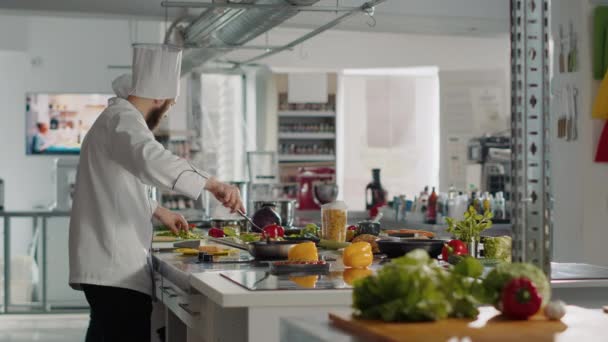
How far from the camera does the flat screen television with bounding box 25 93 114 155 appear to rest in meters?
14.0

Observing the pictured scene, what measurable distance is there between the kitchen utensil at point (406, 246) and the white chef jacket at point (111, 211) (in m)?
1.00

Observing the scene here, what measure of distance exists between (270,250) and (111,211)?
2.47 ft

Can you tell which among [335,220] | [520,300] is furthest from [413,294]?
[335,220]

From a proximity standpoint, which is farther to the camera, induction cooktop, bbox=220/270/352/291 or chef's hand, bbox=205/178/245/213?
chef's hand, bbox=205/178/245/213

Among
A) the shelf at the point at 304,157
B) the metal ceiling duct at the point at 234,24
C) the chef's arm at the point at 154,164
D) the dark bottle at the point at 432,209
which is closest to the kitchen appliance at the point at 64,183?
the metal ceiling duct at the point at 234,24

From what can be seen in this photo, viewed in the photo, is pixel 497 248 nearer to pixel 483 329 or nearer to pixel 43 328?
pixel 483 329

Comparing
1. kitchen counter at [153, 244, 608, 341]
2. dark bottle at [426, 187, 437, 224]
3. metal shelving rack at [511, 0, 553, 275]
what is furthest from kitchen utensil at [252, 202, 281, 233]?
metal shelving rack at [511, 0, 553, 275]

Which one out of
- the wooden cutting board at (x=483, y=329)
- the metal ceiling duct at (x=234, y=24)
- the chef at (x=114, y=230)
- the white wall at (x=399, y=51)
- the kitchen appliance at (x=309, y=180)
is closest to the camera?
the wooden cutting board at (x=483, y=329)

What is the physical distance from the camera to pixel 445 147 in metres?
13.4

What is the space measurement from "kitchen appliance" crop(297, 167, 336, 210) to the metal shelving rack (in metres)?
9.48

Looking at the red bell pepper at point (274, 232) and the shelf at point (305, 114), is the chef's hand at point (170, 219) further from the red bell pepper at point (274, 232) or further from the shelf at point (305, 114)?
the shelf at point (305, 114)

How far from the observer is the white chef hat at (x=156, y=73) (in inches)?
170

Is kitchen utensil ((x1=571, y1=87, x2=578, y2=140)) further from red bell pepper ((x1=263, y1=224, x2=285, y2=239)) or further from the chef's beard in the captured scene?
the chef's beard

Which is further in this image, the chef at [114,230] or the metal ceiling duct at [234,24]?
the metal ceiling duct at [234,24]
